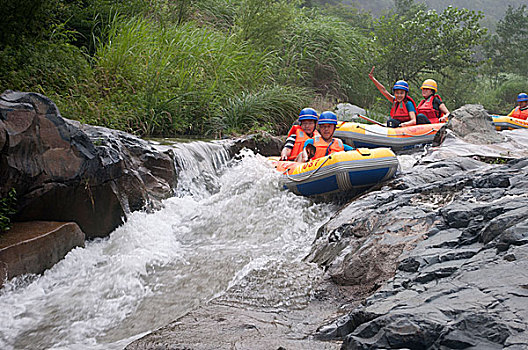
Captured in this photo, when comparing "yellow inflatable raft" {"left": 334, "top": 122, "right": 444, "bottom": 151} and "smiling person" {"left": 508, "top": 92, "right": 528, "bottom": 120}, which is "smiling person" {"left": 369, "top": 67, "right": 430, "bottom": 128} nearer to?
"yellow inflatable raft" {"left": 334, "top": 122, "right": 444, "bottom": 151}

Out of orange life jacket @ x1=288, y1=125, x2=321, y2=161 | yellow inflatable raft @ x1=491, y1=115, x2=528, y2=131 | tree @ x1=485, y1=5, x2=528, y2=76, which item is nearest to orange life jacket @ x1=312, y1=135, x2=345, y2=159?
orange life jacket @ x1=288, y1=125, x2=321, y2=161

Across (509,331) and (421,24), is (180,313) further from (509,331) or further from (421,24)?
(421,24)

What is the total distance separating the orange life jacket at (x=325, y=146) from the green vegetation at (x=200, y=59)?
2546 millimetres

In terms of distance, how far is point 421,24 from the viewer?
13.4 meters

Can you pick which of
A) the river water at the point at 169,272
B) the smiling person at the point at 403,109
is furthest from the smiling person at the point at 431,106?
the river water at the point at 169,272

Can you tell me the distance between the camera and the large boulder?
3.48 m

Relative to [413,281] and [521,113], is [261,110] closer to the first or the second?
[521,113]

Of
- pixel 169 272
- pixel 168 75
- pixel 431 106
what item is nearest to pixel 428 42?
pixel 431 106

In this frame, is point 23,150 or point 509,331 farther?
point 23,150

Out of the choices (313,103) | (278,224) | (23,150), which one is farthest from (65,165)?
(313,103)

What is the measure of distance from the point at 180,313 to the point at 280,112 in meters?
6.93

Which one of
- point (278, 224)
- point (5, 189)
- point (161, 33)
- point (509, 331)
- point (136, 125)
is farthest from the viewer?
point (161, 33)

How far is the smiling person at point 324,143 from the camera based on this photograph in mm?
6117

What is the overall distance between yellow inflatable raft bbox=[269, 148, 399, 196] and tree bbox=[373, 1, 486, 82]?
9730 mm
